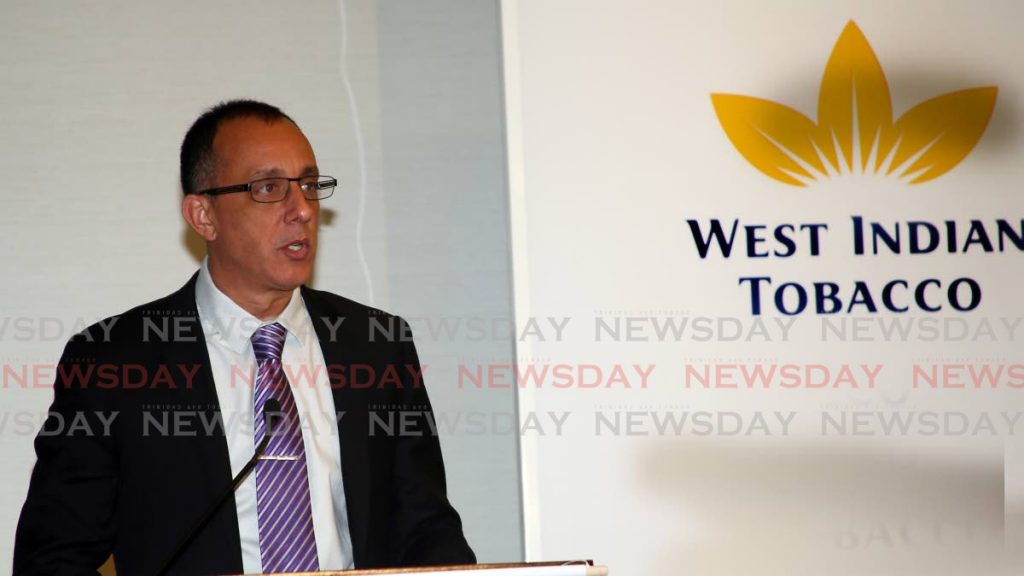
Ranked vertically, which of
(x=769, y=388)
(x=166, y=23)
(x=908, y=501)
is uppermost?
(x=166, y=23)

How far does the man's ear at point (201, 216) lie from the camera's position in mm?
2895

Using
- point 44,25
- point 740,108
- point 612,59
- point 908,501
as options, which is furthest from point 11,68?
point 908,501

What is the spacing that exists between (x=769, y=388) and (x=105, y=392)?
166cm

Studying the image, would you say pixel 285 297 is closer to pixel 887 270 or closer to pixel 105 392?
pixel 105 392

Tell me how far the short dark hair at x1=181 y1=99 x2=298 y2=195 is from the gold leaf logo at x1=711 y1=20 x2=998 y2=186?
118 centimetres

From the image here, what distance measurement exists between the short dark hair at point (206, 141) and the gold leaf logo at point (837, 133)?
3.86 feet

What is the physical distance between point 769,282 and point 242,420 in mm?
1372

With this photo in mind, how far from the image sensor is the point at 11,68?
10.9 feet

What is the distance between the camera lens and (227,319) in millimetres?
2842

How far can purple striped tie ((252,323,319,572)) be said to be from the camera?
2.61m
